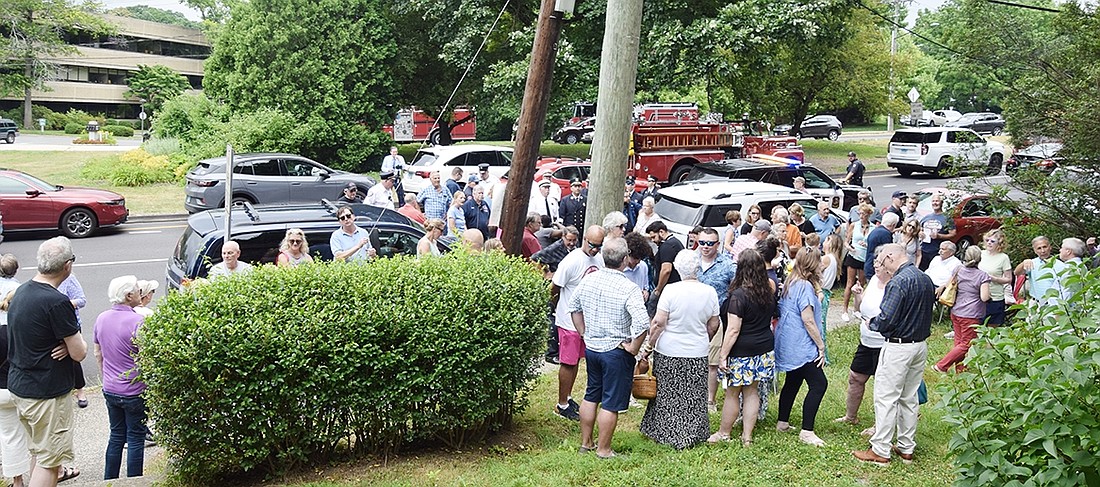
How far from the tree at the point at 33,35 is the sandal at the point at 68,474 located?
54.3 meters

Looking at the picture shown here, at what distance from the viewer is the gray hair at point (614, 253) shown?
652cm

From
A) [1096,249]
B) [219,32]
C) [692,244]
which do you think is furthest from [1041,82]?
[219,32]

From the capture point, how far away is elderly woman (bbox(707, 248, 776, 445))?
272 inches

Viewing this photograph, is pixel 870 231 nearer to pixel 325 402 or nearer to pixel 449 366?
pixel 449 366

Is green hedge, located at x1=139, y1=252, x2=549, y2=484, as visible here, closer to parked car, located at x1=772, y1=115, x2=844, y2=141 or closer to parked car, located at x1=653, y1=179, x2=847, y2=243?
parked car, located at x1=653, y1=179, x2=847, y2=243

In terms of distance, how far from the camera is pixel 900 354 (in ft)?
21.8

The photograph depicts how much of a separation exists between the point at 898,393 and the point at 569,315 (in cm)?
269

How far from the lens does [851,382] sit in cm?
763

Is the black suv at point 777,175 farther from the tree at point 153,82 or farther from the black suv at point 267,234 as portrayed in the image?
the tree at point 153,82

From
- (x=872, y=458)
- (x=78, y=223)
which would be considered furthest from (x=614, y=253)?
(x=78, y=223)

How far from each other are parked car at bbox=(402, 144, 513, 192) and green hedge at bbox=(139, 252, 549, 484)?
1417 cm

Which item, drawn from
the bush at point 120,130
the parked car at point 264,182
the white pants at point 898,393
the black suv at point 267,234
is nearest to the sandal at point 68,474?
the black suv at point 267,234

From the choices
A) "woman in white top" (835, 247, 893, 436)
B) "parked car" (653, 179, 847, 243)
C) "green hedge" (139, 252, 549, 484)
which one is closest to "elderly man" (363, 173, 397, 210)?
"parked car" (653, 179, 847, 243)

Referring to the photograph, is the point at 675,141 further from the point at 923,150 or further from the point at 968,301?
the point at 968,301
